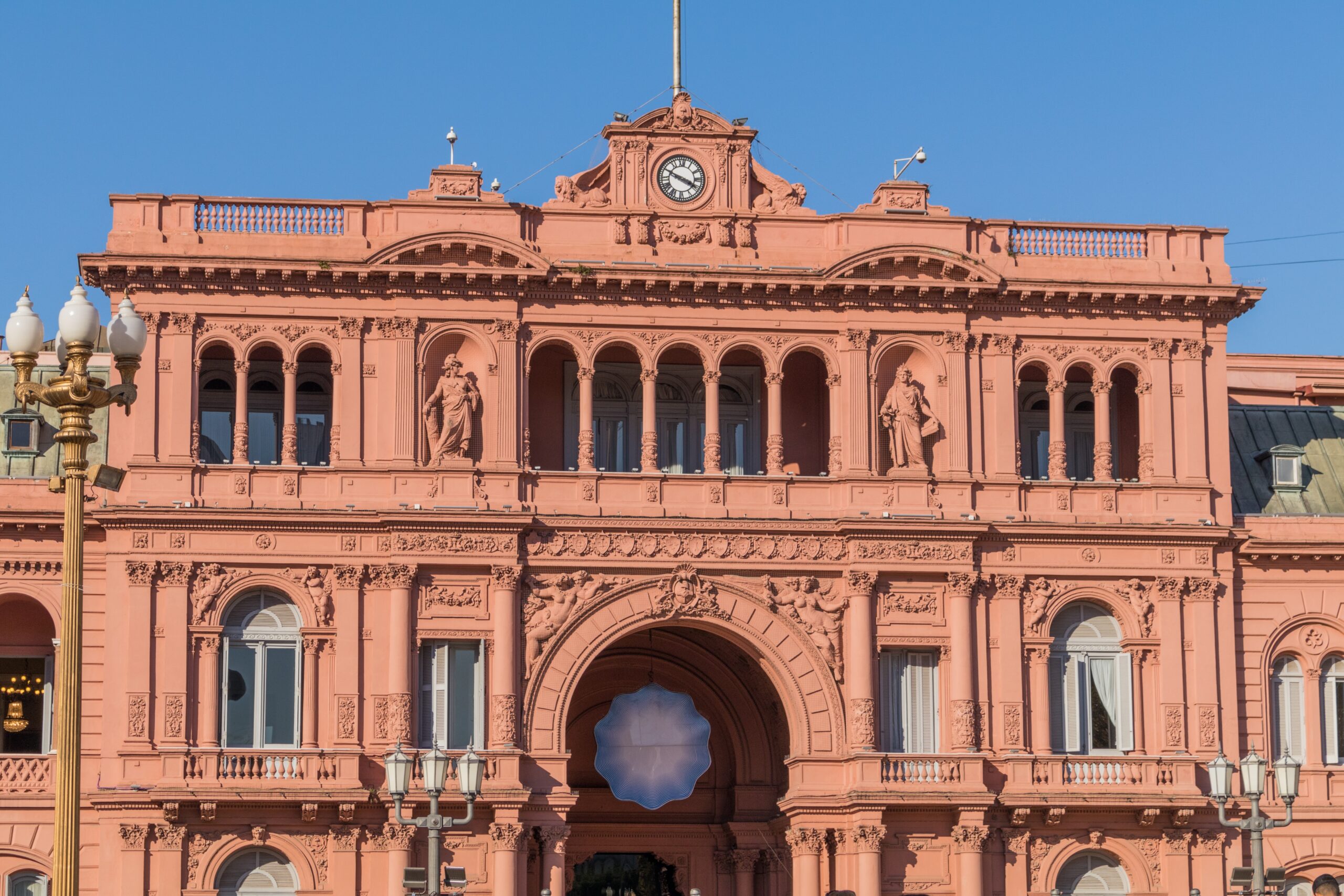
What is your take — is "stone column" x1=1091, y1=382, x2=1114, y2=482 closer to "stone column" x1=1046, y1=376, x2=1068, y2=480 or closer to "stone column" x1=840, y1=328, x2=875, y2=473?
"stone column" x1=1046, y1=376, x2=1068, y2=480

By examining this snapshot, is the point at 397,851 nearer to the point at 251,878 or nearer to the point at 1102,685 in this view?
the point at 251,878

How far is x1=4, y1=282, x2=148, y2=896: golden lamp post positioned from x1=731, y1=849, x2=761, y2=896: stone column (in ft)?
105

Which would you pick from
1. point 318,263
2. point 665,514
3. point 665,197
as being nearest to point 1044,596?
point 665,514


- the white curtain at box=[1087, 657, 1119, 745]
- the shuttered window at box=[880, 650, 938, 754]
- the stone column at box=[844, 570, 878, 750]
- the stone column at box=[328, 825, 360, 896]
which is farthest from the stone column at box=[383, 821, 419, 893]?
the white curtain at box=[1087, 657, 1119, 745]

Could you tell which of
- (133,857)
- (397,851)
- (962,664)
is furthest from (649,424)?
(133,857)

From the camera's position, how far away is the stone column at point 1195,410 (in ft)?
189

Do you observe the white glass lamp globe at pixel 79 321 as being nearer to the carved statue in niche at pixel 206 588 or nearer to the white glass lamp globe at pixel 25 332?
the white glass lamp globe at pixel 25 332

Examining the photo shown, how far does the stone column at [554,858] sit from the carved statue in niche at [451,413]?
9.04 metres

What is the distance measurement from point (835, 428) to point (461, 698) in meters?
11.1

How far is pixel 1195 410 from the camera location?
57.8 metres

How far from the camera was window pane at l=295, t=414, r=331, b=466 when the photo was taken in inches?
2233

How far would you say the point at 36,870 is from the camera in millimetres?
54281

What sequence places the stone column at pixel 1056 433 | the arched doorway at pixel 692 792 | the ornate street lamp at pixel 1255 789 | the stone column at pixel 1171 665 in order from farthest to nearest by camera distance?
the arched doorway at pixel 692 792
the stone column at pixel 1056 433
the stone column at pixel 1171 665
the ornate street lamp at pixel 1255 789

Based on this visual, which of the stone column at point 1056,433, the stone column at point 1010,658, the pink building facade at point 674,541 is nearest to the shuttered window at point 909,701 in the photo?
the pink building facade at point 674,541
